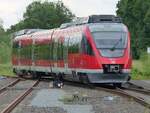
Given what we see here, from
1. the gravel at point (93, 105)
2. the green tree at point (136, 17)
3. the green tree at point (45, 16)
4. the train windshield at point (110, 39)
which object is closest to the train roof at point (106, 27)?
the train windshield at point (110, 39)

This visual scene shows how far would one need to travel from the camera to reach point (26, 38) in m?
45.1

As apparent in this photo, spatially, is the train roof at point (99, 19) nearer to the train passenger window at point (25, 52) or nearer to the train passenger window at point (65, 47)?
the train passenger window at point (65, 47)

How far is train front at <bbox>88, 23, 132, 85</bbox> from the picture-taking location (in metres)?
29.0

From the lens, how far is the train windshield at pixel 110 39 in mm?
29344

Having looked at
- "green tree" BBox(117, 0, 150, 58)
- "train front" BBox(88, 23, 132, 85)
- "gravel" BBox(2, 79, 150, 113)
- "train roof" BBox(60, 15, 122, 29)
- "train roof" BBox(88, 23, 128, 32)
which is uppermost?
"green tree" BBox(117, 0, 150, 58)

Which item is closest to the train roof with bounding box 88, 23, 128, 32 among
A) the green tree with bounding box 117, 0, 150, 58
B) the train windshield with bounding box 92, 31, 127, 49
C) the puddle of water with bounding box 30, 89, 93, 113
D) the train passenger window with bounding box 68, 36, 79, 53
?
the train windshield with bounding box 92, 31, 127, 49

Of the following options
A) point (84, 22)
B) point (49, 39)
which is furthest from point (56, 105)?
point (49, 39)

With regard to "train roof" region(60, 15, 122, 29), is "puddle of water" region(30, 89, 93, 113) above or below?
below

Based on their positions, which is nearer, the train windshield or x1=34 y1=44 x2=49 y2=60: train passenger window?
the train windshield

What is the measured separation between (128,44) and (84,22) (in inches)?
112

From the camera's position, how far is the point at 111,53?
2923 centimetres

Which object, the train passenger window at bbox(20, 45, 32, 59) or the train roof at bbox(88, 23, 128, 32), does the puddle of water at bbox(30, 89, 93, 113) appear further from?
the train passenger window at bbox(20, 45, 32, 59)

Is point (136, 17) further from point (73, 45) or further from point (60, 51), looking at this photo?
point (73, 45)

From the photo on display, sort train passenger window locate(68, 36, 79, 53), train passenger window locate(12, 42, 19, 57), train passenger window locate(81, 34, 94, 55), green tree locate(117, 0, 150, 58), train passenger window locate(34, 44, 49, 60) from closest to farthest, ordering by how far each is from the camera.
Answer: train passenger window locate(81, 34, 94, 55) → train passenger window locate(68, 36, 79, 53) → train passenger window locate(34, 44, 49, 60) → train passenger window locate(12, 42, 19, 57) → green tree locate(117, 0, 150, 58)
